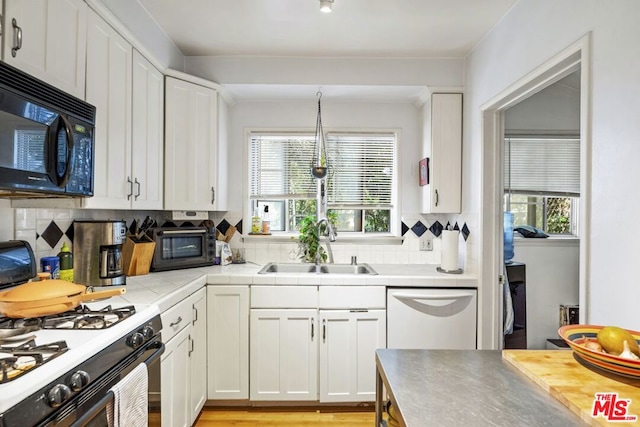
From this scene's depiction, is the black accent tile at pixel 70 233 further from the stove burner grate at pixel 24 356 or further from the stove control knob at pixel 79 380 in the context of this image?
the stove control knob at pixel 79 380

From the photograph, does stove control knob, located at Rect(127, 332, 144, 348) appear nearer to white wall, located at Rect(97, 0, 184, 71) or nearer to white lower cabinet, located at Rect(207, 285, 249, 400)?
white lower cabinet, located at Rect(207, 285, 249, 400)

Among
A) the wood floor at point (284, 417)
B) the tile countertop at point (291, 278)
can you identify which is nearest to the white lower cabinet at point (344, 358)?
the wood floor at point (284, 417)

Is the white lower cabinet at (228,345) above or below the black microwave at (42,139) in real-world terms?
below

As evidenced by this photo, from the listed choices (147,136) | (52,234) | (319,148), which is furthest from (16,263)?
(319,148)

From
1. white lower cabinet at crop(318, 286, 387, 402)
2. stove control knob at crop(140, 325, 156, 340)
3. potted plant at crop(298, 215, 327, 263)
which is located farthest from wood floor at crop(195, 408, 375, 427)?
stove control knob at crop(140, 325, 156, 340)

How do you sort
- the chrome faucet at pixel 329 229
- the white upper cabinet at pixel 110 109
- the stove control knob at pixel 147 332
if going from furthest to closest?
1. the chrome faucet at pixel 329 229
2. the white upper cabinet at pixel 110 109
3. the stove control knob at pixel 147 332

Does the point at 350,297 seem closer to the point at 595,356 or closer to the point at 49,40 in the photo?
the point at 595,356

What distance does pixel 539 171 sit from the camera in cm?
318

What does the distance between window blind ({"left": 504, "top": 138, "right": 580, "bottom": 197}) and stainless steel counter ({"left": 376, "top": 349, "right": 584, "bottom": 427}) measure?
8.17ft

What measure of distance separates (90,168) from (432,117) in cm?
230

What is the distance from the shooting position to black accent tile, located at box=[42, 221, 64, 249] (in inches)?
68.4

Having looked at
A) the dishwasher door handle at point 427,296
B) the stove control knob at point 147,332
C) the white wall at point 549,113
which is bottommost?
the dishwasher door handle at point 427,296

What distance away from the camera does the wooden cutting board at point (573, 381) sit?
77cm

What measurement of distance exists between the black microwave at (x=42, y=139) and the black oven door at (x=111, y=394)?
0.67 m
